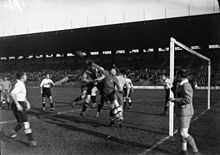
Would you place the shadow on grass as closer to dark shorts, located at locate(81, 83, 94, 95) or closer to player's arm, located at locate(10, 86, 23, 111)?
dark shorts, located at locate(81, 83, 94, 95)

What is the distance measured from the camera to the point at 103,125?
390 inches

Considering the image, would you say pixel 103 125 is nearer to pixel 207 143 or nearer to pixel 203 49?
pixel 207 143

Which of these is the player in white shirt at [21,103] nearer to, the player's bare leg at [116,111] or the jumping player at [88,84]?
the player's bare leg at [116,111]

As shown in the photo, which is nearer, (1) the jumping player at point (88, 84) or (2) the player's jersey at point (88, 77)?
(1) the jumping player at point (88, 84)

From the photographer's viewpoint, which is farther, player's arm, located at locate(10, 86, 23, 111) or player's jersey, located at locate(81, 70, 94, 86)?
player's jersey, located at locate(81, 70, 94, 86)

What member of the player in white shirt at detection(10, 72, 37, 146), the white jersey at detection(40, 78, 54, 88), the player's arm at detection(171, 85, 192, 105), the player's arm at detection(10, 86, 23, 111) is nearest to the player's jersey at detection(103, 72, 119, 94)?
the player in white shirt at detection(10, 72, 37, 146)

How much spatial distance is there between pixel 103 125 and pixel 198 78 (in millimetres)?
27017

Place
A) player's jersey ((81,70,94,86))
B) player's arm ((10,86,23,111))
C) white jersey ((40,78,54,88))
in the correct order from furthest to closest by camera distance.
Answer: white jersey ((40,78,54,88)) < player's jersey ((81,70,94,86)) < player's arm ((10,86,23,111))

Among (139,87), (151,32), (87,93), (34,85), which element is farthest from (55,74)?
(87,93)

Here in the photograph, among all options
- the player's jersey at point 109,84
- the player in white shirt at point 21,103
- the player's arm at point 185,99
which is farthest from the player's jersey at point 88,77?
the player's arm at point 185,99

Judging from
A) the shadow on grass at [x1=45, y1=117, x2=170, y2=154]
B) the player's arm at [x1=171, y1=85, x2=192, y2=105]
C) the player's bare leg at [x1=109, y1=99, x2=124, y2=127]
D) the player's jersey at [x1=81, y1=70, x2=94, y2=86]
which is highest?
the player's jersey at [x1=81, y1=70, x2=94, y2=86]

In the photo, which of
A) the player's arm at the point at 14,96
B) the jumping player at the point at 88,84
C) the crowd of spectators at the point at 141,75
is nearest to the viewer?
the player's arm at the point at 14,96

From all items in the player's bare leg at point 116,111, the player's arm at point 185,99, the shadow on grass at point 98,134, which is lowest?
the shadow on grass at point 98,134

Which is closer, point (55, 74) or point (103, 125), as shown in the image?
point (103, 125)
